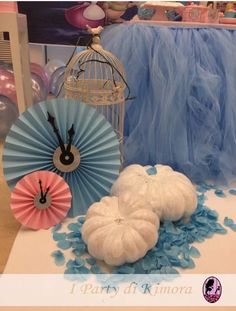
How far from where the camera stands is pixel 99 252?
724mm

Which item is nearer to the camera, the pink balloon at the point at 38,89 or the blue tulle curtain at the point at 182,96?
the blue tulle curtain at the point at 182,96

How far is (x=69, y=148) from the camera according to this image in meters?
0.90

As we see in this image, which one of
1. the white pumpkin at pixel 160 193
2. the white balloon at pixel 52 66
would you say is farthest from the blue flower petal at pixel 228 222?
the white balloon at pixel 52 66

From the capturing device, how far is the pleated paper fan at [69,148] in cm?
89

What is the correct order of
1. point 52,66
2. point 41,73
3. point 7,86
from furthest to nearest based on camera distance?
point 52,66 → point 41,73 → point 7,86

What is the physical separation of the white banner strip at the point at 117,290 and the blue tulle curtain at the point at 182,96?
17.2 inches

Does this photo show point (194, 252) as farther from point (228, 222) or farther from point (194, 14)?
point (194, 14)

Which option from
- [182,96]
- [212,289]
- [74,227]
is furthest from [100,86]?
[212,289]

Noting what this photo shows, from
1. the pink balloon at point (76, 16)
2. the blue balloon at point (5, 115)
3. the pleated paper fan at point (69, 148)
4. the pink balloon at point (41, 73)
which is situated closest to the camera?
the pleated paper fan at point (69, 148)

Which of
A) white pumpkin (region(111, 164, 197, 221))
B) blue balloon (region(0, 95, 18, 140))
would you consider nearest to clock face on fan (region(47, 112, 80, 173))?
white pumpkin (region(111, 164, 197, 221))

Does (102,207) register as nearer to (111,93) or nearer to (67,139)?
(67,139)

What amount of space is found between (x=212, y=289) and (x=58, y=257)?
34 centimetres

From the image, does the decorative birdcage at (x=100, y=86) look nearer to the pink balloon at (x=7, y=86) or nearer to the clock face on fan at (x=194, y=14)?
the clock face on fan at (x=194, y=14)

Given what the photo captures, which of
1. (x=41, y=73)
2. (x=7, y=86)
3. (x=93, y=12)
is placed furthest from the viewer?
(x=41, y=73)
